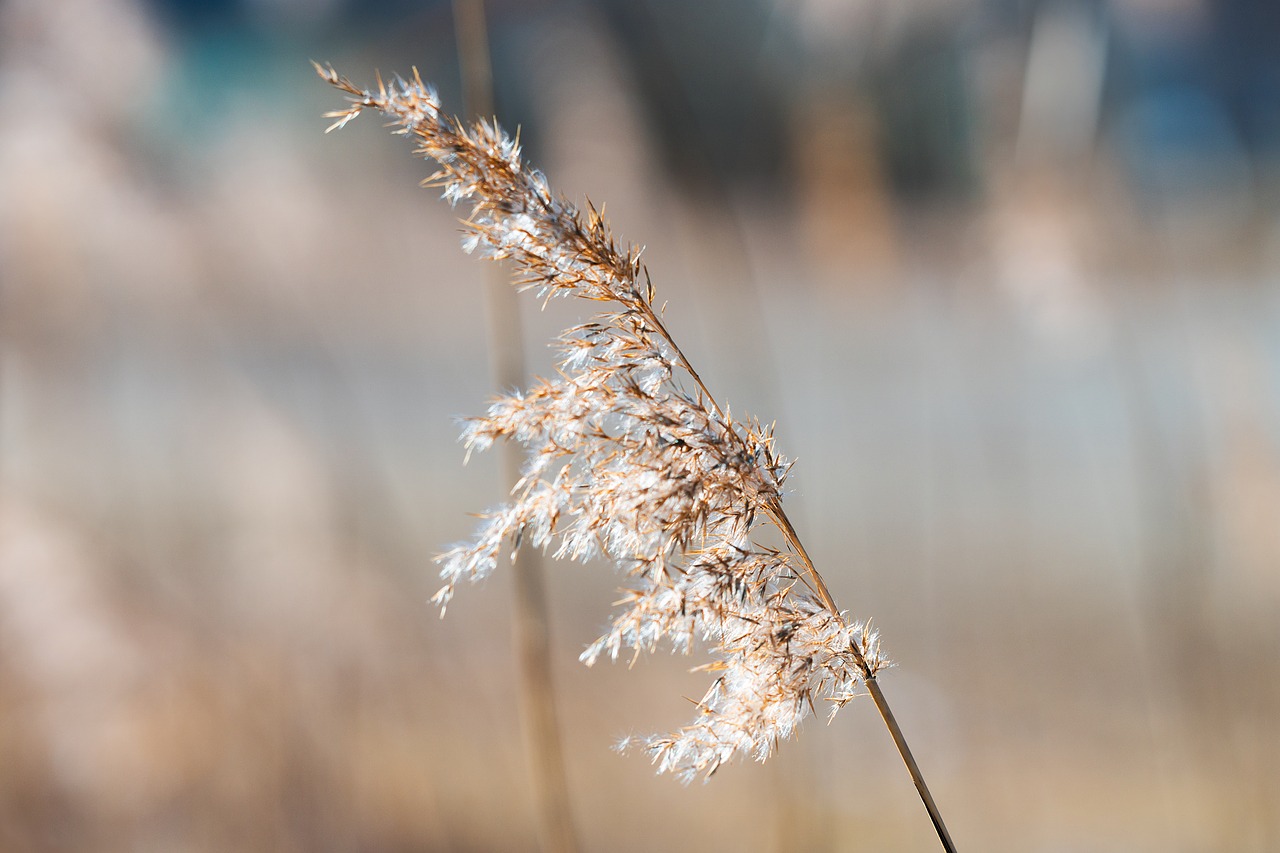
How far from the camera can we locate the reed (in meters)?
0.29

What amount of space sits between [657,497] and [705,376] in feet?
2.75

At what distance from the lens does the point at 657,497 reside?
1.00ft

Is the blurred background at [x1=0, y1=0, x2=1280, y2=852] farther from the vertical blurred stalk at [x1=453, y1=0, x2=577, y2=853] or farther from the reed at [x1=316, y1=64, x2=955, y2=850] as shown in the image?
the reed at [x1=316, y1=64, x2=955, y2=850]

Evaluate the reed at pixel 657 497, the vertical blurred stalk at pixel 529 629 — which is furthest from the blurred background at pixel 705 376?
the reed at pixel 657 497

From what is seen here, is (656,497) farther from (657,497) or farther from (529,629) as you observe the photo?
(529,629)

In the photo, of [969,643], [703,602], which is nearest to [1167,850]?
[969,643]

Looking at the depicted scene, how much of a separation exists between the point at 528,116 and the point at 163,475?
0.73 meters

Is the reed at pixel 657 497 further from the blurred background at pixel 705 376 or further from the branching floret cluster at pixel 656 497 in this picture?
the blurred background at pixel 705 376

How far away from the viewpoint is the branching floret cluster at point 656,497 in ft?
0.97

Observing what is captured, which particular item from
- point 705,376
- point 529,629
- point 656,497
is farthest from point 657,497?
point 705,376

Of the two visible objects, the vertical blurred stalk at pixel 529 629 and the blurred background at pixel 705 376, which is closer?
the vertical blurred stalk at pixel 529 629

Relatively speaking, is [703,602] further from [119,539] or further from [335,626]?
[119,539]

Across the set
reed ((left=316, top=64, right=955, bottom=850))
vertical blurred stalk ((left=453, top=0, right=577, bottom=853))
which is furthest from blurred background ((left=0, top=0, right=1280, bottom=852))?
reed ((left=316, top=64, right=955, bottom=850))

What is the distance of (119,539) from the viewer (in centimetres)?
109
